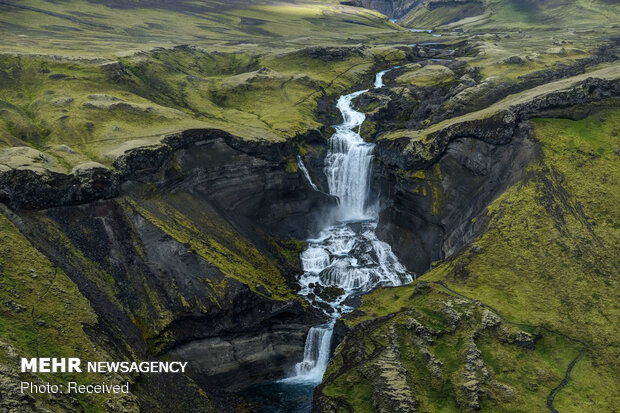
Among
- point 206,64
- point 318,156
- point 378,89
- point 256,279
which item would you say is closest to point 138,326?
point 256,279

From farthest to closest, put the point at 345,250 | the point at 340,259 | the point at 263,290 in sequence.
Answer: the point at 345,250 < the point at 340,259 < the point at 263,290

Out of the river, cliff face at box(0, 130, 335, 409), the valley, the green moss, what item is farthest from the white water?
the green moss

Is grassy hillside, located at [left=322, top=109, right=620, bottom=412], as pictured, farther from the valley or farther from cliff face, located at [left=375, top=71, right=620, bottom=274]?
cliff face, located at [left=375, top=71, right=620, bottom=274]

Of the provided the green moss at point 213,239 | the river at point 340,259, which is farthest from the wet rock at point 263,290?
the river at point 340,259

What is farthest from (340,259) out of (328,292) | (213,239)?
(213,239)

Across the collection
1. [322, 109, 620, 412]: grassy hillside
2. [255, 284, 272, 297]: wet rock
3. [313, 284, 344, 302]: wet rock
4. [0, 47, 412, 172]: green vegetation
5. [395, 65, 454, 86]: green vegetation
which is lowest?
[313, 284, 344, 302]: wet rock

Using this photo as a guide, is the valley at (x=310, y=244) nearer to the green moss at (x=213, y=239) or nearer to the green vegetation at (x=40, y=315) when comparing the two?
the green vegetation at (x=40, y=315)

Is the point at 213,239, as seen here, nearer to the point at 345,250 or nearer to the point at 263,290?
the point at 263,290

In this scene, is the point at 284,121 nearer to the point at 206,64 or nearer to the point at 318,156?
the point at 318,156
